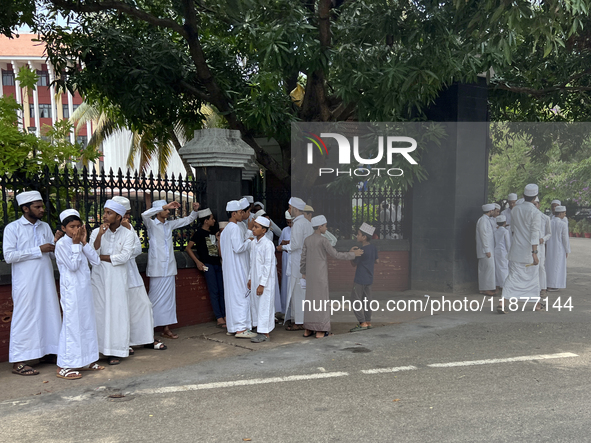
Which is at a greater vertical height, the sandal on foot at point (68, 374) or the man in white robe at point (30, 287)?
the man in white robe at point (30, 287)

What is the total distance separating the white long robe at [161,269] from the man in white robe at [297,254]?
1612 mm

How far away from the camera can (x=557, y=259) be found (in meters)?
11.2

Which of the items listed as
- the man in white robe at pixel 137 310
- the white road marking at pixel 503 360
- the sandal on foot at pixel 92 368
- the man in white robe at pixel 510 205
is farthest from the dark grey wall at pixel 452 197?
the sandal on foot at pixel 92 368

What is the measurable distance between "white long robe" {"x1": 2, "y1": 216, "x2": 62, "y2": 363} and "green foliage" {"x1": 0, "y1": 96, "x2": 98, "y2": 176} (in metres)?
0.91

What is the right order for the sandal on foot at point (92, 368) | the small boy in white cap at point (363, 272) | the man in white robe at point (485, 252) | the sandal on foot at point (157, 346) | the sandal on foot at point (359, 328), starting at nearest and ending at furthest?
1. the sandal on foot at point (92, 368)
2. the sandal on foot at point (157, 346)
3. the small boy in white cap at point (363, 272)
4. the sandal on foot at point (359, 328)
5. the man in white robe at point (485, 252)

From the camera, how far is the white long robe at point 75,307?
225 inches

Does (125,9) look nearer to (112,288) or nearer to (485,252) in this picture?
(112,288)

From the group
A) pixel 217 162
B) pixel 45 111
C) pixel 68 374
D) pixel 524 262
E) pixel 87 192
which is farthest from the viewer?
pixel 45 111

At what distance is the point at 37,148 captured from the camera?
6.96 m

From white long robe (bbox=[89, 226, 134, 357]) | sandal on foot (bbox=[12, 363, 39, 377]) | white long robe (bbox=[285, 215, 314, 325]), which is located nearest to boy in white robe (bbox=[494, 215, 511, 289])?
white long robe (bbox=[285, 215, 314, 325])

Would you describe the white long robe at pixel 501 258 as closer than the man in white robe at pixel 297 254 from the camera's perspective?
No

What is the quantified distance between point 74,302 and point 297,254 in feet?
10.4

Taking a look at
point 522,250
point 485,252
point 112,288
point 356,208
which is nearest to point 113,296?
point 112,288

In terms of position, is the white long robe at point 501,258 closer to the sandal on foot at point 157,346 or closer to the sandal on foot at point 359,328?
the sandal on foot at point 359,328
